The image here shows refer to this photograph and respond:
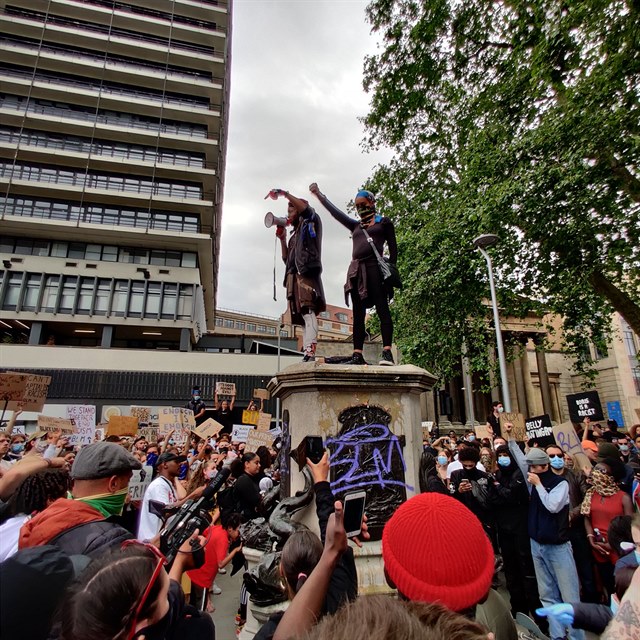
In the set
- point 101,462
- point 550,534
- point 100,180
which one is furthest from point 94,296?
point 550,534

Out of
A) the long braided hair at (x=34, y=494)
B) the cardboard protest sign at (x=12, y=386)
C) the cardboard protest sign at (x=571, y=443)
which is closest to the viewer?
the long braided hair at (x=34, y=494)

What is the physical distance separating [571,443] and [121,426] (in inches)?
378

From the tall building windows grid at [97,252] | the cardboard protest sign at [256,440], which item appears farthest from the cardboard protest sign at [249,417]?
the tall building windows grid at [97,252]

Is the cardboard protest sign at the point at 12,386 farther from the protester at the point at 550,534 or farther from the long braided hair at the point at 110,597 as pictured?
the protester at the point at 550,534

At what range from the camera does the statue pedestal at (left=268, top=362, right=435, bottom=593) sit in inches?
157

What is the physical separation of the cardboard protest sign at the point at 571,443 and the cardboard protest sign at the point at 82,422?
10080 mm

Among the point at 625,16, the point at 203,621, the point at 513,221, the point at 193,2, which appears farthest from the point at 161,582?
the point at 193,2

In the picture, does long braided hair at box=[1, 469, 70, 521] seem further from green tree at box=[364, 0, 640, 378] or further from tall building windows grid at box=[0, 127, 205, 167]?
tall building windows grid at box=[0, 127, 205, 167]

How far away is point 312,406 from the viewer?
13.9 ft

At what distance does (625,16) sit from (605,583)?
976 centimetres

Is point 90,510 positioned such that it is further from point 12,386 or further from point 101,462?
point 12,386

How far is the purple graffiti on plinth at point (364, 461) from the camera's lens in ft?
13.1

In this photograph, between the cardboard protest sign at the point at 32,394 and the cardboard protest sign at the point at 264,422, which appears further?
the cardboard protest sign at the point at 264,422

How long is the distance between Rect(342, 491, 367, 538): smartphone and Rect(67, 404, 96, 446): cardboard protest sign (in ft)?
33.8
